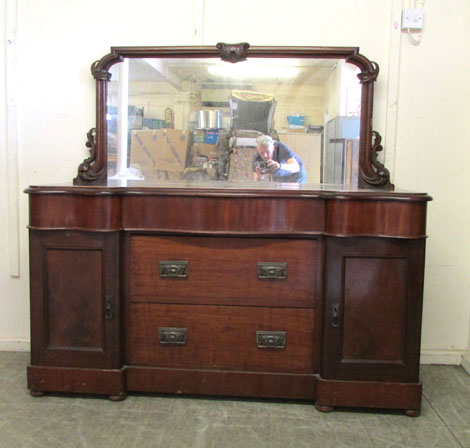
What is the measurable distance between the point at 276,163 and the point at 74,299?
1128 millimetres

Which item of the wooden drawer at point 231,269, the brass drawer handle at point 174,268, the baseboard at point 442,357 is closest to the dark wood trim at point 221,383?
the wooden drawer at point 231,269

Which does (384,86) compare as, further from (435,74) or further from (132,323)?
(132,323)

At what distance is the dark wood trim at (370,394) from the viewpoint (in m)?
2.04

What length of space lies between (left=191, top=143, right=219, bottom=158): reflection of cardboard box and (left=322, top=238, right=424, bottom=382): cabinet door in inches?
30.9

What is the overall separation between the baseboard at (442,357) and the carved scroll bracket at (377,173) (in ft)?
2.98

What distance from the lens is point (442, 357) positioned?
2619 millimetres

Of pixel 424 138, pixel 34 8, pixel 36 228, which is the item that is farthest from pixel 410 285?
pixel 34 8

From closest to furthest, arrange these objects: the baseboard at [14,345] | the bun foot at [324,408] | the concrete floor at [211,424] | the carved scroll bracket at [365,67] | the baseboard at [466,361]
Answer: the concrete floor at [211,424]
the bun foot at [324,408]
the carved scroll bracket at [365,67]
the baseboard at [466,361]
the baseboard at [14,345]

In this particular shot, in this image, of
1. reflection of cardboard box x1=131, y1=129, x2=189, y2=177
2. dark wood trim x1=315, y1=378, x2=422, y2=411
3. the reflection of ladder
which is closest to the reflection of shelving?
the reflection of ladder

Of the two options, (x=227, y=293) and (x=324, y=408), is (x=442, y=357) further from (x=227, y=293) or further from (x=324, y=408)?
(x=227, y=293)

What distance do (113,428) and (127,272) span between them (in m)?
0.61

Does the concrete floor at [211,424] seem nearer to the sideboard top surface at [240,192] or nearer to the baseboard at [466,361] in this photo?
the baseboard at [466,361]

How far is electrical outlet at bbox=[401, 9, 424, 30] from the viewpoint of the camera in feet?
8.04

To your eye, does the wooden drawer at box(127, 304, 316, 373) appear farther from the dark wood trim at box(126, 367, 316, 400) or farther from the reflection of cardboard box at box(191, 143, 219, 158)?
the reflection of cardboard box at box(191, 143, 219, 158)
